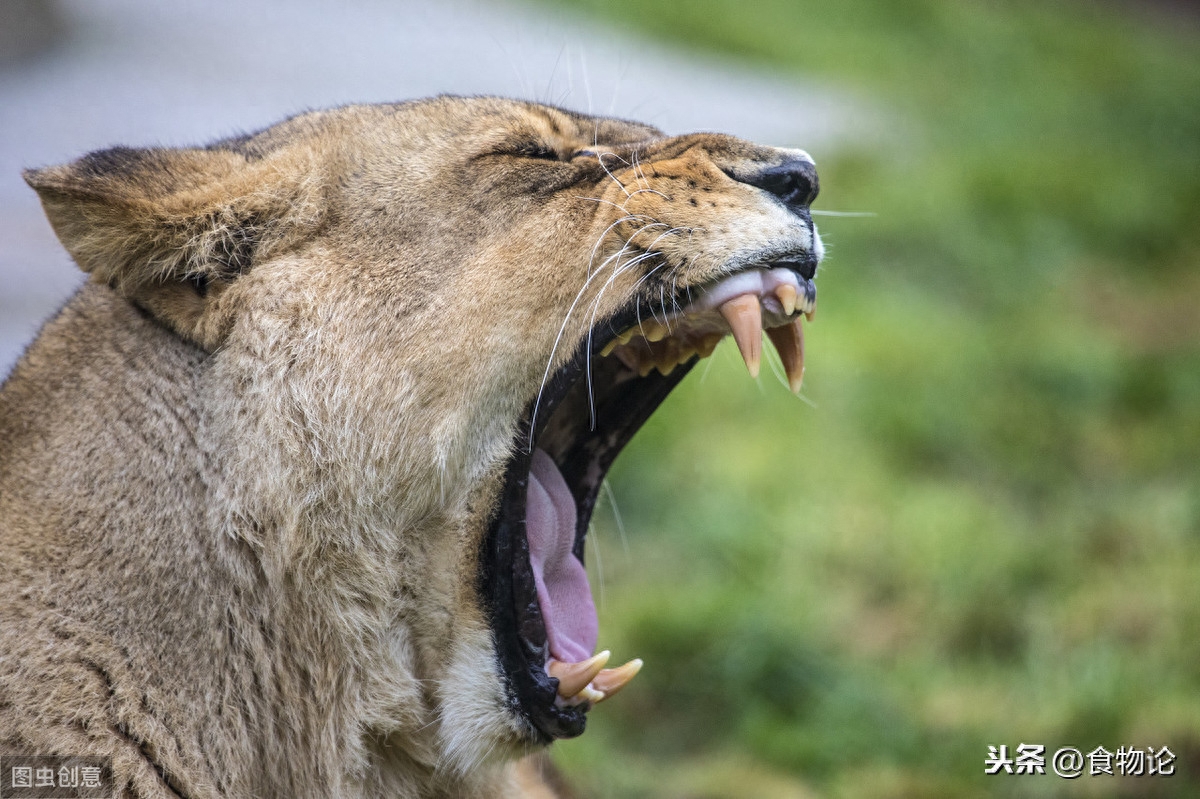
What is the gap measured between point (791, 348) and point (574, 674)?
Answer: 926 millimetres

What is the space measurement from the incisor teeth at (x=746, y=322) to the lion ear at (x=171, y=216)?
927 millimetres

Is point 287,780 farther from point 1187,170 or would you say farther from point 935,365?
point 1187,170

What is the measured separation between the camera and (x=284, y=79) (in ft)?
26.9

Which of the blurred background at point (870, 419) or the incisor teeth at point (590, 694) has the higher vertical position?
the incisor teeth at point (590, 694)

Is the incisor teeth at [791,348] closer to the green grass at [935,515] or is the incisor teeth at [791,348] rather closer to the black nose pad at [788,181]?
the black nose pad at [788,181]

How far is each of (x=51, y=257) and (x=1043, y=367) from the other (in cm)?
525

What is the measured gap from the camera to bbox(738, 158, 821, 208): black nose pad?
2.66m

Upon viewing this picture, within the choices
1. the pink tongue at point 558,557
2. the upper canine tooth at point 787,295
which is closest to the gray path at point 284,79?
the pink tongue at point 558,557

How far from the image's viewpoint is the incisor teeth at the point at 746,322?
2527 millimetres

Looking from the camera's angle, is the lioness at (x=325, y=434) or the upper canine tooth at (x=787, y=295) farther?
the upper canine tooth at (x=787, y=295)

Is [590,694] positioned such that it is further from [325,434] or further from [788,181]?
[788,181]

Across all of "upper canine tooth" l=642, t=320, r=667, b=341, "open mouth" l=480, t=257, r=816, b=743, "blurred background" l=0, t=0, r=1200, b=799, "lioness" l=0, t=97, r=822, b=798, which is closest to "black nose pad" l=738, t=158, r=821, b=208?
"lioness" l=0, t=97, r=822, b=798

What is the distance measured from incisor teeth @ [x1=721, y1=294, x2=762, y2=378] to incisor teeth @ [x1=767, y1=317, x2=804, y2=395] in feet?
0.92

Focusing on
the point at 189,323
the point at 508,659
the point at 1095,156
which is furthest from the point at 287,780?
the point at 1095,156
